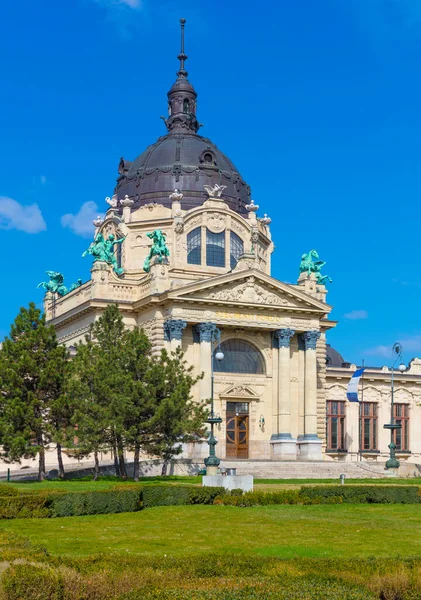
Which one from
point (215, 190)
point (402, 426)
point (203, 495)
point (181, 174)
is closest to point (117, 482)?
point (203, 495)

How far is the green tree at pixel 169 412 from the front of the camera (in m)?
51.7

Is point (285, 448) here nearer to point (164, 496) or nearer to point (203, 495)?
point (203, 495)

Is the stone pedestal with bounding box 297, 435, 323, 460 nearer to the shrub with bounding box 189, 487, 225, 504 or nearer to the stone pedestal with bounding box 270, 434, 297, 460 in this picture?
the stone pedestal with bounding box 270, 434, 297, 460

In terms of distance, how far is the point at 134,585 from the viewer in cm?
1628

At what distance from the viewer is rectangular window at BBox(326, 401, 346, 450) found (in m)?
82.5

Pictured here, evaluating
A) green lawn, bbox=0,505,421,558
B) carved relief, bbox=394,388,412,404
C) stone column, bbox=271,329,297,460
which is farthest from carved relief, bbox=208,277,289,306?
A: green lawn, bbox=0,505,421,558

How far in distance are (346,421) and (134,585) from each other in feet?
227

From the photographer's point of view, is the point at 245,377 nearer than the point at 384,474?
No

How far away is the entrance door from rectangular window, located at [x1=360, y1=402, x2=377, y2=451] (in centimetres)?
1754

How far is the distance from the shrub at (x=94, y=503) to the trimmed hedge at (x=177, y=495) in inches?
46.7

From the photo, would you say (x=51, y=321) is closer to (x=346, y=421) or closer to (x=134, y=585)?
(x=346, y=421)

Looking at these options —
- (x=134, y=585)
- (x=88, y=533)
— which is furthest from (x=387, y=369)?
(x=134, y=585)

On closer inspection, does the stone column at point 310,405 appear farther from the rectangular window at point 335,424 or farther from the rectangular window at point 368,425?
the rectangular window at point 368,425

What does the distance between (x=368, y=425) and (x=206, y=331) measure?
81.0ft
